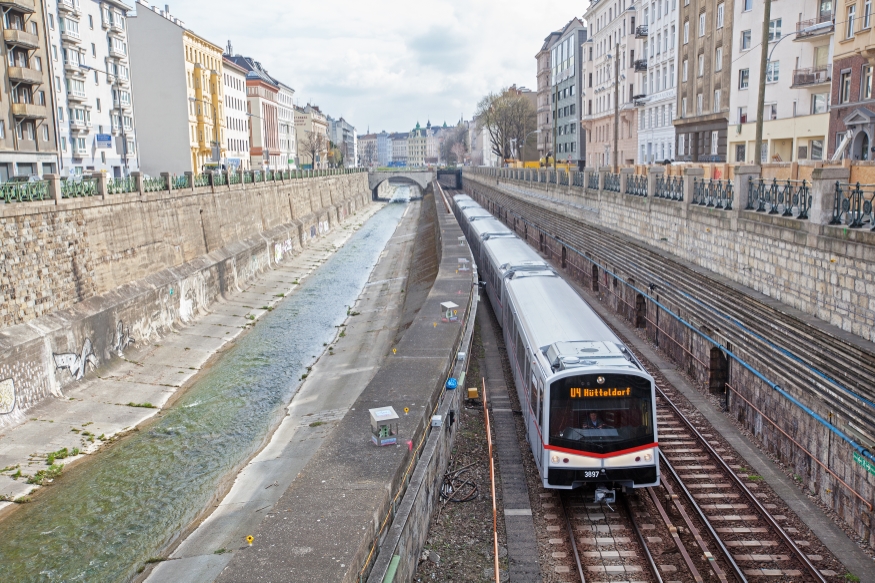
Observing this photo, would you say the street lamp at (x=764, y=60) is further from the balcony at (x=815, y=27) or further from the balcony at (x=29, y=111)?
the balcony at (x=29, y=111)

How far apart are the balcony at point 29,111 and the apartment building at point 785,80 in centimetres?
4357

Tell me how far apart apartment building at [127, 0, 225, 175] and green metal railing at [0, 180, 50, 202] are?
4326cm

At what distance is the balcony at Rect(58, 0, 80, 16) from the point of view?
52281mm

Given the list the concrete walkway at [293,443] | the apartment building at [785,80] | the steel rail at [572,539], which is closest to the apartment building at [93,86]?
the concrete walkway at [293,443]

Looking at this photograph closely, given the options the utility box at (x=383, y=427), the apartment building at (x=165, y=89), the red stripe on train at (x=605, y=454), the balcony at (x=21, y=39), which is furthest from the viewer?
the apartment building at (x=165, y=89)

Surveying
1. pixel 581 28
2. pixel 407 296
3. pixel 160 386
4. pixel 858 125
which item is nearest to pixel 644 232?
pixel 858 125

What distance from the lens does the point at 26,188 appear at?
2512 cm

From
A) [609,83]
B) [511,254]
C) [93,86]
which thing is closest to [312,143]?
[93,86]

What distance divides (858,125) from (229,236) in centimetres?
3566

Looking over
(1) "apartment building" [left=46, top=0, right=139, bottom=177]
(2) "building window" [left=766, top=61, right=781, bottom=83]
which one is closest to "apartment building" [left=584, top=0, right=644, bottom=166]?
(2) "building window" [left=766, top=61, right=781, bottom=83]

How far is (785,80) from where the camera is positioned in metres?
38.7

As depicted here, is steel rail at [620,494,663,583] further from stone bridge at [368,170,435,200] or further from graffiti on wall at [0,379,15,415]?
stone bridge at [368,170,435,200]

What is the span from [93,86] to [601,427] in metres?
57.9

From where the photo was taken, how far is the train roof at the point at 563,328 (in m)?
13.0
